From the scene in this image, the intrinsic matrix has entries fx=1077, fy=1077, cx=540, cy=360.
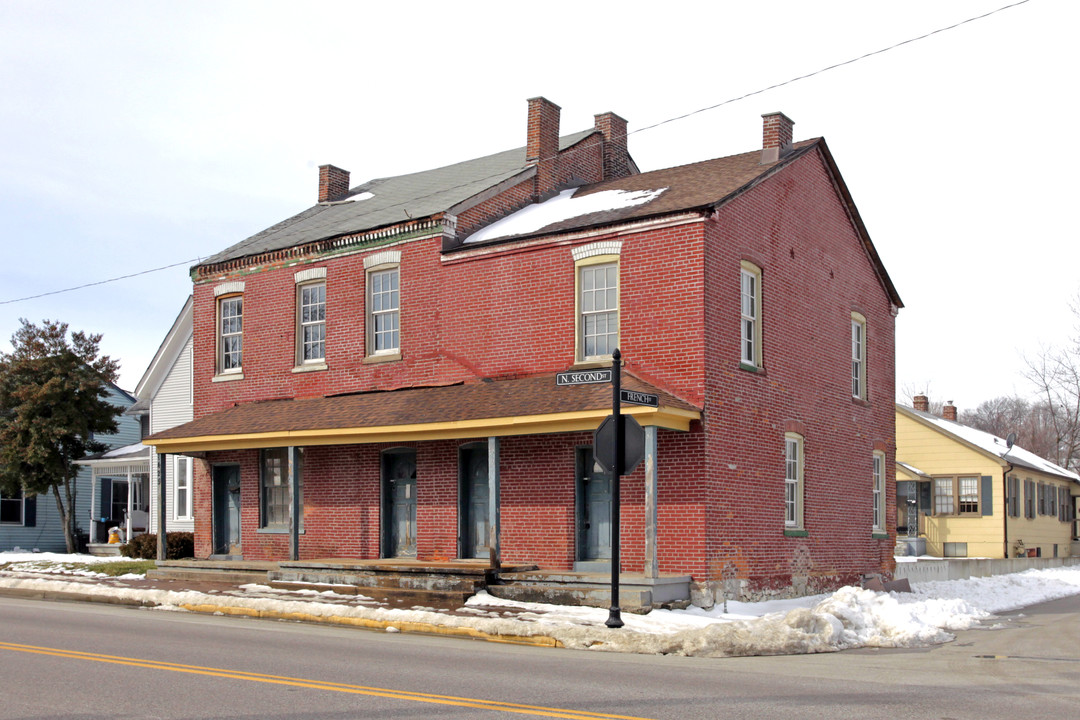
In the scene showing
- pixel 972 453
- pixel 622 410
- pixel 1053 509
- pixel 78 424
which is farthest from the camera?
pixel 1053 509

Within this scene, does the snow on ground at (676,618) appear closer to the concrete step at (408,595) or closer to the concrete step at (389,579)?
the concrete step at (408,595)

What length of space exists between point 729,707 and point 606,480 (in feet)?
34.3

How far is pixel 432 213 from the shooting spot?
2147cm

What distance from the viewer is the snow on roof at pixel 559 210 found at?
20.5 metres

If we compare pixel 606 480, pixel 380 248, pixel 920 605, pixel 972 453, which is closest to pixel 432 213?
pixel 380 248

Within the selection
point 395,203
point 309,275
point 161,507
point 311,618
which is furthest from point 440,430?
point 161,507

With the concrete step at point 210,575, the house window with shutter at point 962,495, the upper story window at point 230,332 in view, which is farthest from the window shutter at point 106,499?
the house window with shutter at point 962,495

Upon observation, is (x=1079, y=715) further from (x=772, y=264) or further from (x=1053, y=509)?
(x=1053, y=509)

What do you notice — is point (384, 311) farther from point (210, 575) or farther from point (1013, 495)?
point (1013, 495)

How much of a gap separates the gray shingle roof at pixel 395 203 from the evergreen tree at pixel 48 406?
33.2 ft

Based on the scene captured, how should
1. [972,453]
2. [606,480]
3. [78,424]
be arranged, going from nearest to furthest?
[606,480]
[78,424]
[972,453]

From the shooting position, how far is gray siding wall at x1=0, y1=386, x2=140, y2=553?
36844 millimetres

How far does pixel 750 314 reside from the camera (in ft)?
64.4

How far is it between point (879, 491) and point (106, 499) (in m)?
28.0
